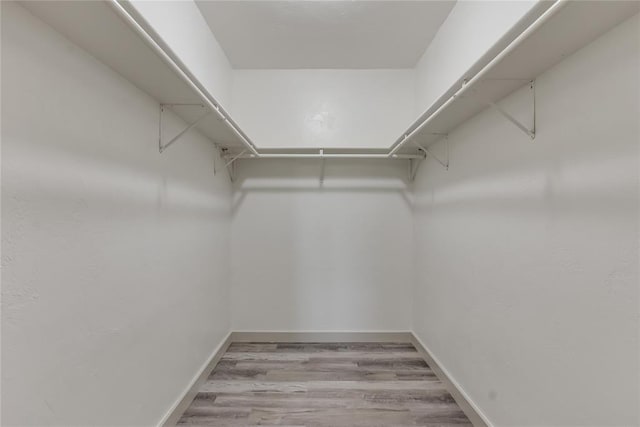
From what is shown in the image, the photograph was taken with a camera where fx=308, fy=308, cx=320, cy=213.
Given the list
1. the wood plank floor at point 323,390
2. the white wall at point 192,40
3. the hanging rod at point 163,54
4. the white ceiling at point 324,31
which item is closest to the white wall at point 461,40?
the white ceiling at point 324,31

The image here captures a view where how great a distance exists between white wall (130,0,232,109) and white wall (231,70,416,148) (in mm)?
236

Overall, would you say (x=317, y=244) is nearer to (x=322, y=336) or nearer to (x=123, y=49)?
(x=322, y=336)

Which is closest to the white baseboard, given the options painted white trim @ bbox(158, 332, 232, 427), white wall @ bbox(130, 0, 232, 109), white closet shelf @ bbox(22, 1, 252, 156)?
painted white trim @ bbox(158, 332, 232, 427)

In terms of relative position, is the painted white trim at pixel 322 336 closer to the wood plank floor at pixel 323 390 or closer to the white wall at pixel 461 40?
the wood plank floor at pixel 323 390

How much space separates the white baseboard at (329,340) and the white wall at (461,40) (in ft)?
6.19

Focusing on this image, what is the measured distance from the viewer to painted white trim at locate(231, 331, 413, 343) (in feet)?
9.67

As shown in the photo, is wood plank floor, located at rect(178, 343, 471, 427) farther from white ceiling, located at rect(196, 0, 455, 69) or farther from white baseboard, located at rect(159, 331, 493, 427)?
white ceiling, located at rect(196, 0, 455, 69)

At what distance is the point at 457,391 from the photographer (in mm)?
2006

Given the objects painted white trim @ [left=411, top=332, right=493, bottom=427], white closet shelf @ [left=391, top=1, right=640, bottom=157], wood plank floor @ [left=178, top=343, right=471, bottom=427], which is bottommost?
wood plank floor @ [left=178, top=343, right=471, bottom=427]

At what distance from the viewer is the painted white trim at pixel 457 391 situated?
1.73m

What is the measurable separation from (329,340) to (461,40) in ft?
8.68

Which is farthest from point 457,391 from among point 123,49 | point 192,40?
point 192,40

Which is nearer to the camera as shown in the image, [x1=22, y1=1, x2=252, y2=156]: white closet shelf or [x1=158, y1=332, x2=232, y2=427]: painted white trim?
[x1=22, y1=1, x2=252, y2=156]: white closet shelf

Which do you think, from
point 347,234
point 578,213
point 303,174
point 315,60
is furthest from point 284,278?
point 578,213
